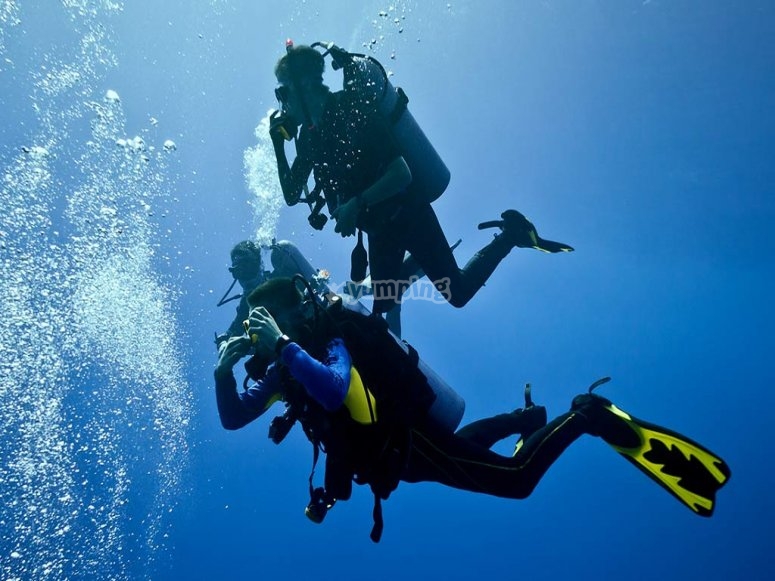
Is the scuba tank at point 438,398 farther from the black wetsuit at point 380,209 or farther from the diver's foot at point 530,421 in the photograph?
the diver's foot at point 530,421

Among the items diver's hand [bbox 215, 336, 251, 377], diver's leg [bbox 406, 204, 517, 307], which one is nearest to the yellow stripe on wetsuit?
diver's hand [bbox 215, 336, 251, 377]

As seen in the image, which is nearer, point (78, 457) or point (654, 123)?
point (654, 123)

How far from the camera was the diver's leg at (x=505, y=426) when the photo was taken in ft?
13.3

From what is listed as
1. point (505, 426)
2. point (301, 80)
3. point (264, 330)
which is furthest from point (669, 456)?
point (301, 80)

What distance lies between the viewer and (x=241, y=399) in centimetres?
343

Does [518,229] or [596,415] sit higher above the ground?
[518,229]

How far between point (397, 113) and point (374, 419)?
2300 mm

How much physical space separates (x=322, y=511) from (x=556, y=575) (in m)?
72.4

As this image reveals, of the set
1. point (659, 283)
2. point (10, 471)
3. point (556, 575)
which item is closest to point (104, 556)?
point (10, 471)

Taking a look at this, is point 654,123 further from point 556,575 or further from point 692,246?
point 556,575

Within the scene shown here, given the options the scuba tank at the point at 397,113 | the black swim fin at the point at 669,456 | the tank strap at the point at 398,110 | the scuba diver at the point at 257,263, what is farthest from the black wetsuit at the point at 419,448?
the scuba diver at the point at 257,263

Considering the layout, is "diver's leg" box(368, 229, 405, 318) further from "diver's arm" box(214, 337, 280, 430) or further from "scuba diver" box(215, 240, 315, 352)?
"scuba diver" box(215, 240, 315, 352)

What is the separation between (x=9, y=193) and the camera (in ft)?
35.1

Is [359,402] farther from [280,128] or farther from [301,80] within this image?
[301,80]
